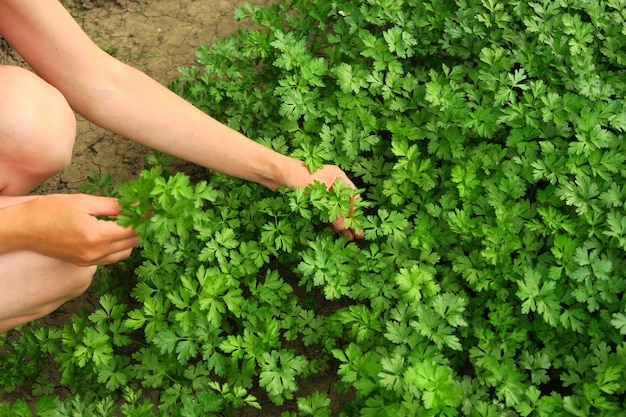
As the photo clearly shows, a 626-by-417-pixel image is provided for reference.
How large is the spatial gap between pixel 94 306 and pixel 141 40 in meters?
1.78

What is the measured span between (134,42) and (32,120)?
1.77m

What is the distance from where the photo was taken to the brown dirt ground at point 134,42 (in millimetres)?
3518

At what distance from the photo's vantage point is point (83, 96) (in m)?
2.52

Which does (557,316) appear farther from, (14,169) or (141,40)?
(141,40)

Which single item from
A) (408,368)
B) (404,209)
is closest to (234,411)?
(408,368)

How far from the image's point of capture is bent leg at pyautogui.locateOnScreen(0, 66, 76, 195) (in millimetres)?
2326

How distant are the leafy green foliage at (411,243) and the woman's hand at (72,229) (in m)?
0.46

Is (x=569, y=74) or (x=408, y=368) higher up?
(x=569, y=74)

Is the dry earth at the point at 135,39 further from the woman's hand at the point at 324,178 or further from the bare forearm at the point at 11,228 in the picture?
the bare forearm at the point at 11,228

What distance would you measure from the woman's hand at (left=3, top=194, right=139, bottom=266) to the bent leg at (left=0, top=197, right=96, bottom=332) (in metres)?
0.08

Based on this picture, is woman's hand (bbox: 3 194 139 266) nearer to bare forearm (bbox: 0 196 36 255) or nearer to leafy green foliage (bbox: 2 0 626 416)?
bare forearm (bbox: 0 196 36 255)

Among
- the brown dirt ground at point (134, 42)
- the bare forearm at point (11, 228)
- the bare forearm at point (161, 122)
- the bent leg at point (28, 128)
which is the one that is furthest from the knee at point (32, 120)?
the brown dirt ground at point (134, 42)

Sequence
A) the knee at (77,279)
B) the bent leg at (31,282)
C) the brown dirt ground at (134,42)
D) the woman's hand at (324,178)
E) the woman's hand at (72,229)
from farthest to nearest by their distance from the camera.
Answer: the brown dirt ground at (134,42)
the woman's hand at (324,178)
the knee at (77,279)
the bent leg at (31,282)
the woman's hand at (72,229)

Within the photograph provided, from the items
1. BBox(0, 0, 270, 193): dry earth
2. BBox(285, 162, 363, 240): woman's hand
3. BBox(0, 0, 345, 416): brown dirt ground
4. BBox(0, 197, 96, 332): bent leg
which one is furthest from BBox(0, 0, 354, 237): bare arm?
BBox(0, 0, 270, 193): dry earth
